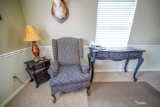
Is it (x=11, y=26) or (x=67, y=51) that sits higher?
(x=11, y=26)

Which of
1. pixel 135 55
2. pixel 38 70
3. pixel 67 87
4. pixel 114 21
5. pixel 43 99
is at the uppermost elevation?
pixel 114 21

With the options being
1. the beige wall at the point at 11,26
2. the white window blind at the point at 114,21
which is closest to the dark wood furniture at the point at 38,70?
the beige wall at the point at 11,26

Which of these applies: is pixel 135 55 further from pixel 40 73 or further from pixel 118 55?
pixel 40 73

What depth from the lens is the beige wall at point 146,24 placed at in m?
1.81

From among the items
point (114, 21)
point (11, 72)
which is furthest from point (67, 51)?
point (114, 21)

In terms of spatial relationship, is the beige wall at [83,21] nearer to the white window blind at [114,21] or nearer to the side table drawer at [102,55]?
the white window blind at [114,21]

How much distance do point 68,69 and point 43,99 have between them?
722 mm

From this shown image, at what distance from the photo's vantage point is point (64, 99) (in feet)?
4.66

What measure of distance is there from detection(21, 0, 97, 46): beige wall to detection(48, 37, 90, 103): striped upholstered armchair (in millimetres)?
308

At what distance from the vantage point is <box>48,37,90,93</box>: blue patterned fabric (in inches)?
50.3

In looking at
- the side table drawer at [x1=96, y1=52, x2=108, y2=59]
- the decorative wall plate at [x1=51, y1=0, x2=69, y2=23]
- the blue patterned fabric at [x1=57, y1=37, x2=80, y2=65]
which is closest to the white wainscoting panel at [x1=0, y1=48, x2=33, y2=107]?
the blue patterned fabric at [x1=57, y1=37, x2=80, y2=65]

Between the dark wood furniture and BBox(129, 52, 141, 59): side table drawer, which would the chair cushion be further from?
BBox(129, 52, 141, 59): side table drawer

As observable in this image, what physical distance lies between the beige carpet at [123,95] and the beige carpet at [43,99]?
20cm

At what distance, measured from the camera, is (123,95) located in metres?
1.48
